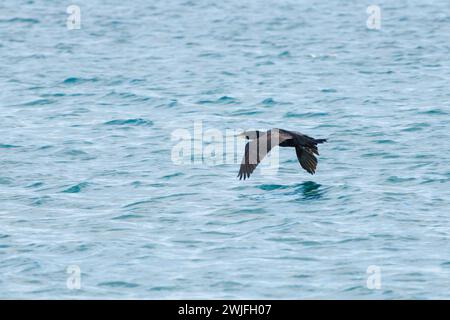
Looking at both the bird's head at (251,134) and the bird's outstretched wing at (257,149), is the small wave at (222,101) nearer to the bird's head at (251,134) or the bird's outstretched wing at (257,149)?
the bird's head at (251,134)

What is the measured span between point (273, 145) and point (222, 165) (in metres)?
3.44

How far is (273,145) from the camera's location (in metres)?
16.7

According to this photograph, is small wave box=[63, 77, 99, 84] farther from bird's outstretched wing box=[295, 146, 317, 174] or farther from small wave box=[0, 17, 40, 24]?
bird's outstretched wing box=[295, 146, 317, 174]

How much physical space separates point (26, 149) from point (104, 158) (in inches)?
72.1

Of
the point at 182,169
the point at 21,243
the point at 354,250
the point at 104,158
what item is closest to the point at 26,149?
the point at 104,158

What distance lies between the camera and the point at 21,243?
619 inches

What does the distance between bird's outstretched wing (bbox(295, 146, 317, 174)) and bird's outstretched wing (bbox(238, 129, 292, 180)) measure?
1302 millimetres

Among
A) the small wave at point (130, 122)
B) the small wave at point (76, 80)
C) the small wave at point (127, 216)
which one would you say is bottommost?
the small wave at point (127, 216)

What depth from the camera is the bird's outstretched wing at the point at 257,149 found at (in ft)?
53.5

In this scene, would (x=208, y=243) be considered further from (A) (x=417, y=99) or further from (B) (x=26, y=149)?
(A) (x=417, y=99)

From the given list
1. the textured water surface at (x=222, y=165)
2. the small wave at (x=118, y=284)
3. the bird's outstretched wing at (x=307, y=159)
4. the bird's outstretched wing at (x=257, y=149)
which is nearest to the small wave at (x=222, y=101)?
the textured water surface at (x=222, y=165)

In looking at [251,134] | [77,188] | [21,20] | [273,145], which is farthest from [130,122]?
[21,20]

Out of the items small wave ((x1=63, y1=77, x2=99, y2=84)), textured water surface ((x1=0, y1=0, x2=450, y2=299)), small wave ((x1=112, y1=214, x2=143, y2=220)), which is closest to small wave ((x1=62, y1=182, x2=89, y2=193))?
textured water surface ((x1=0, y1=0, x2=450, y2=299))

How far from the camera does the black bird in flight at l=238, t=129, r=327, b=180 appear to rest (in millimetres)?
16422
